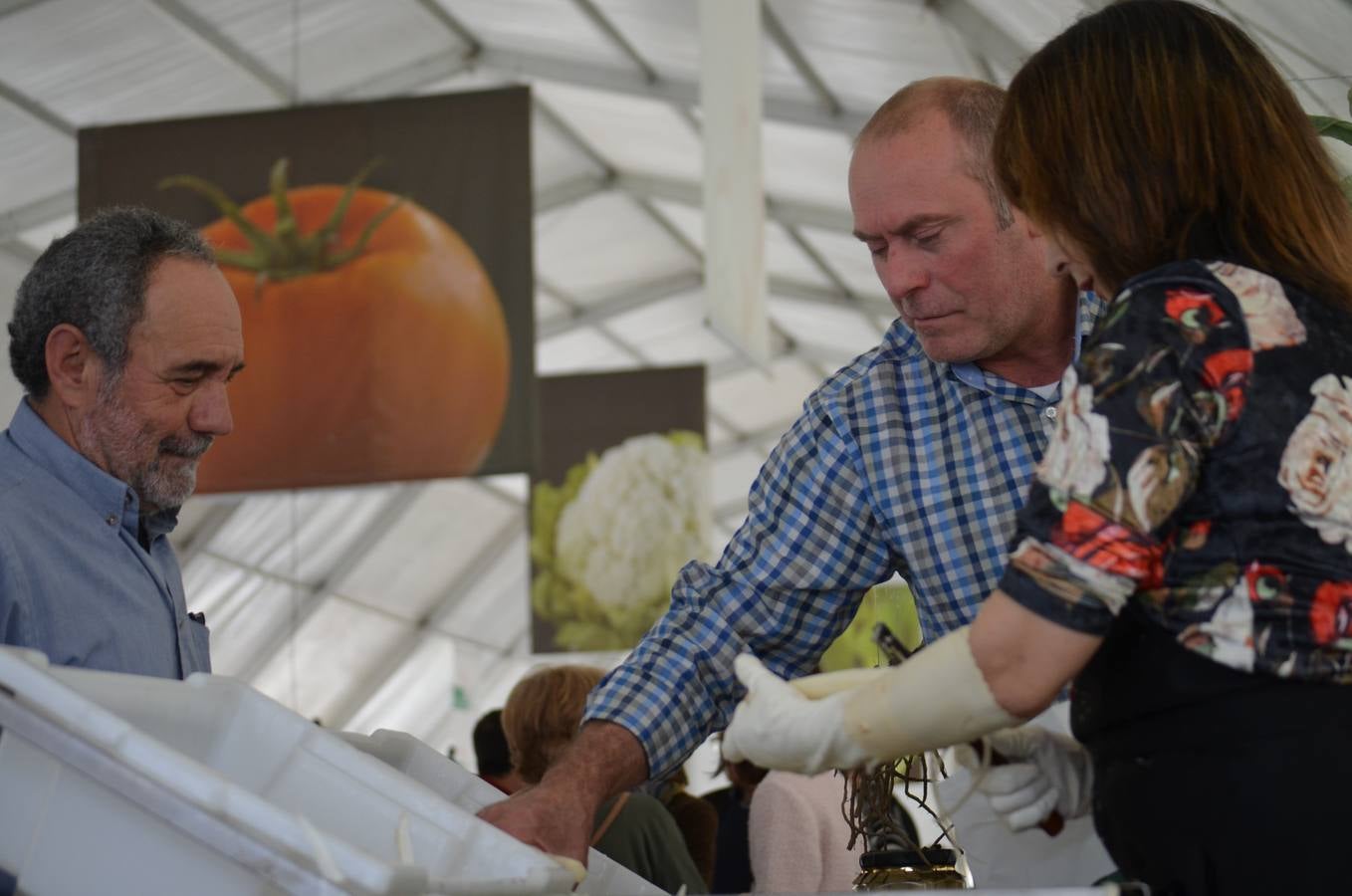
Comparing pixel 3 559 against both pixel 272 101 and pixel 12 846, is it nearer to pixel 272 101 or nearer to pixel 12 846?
pixel 12 846

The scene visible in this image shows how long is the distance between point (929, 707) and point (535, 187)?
10643 millimetres

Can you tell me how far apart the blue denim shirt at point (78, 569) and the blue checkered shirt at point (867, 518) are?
1.91 ft

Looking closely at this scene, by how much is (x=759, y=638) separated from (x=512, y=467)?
3.58m

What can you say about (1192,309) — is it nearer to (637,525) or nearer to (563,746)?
(563,746)

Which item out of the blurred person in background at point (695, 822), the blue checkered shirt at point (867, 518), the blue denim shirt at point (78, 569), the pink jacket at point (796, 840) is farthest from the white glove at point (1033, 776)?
the blurred person in background at point (695, 822)

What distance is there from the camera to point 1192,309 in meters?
1.11

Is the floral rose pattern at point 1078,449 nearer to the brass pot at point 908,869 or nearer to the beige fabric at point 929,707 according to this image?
the beige fabric at point 929,707

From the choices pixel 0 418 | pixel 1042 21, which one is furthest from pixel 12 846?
pixel 1042 21

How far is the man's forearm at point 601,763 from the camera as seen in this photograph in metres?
1.57

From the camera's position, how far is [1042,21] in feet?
17.5

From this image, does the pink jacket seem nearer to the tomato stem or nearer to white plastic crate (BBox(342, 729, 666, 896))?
white plastic crate (BBox(342, 729, 666, 896))

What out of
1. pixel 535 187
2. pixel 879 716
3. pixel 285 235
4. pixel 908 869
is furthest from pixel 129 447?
pixel 535 187

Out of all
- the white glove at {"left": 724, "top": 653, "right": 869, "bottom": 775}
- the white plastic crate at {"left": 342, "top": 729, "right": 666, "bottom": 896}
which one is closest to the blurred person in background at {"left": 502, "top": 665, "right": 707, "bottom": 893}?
the white plastic crate at {"left": 342, "top": 729, "right": 666, "bottom": 896}

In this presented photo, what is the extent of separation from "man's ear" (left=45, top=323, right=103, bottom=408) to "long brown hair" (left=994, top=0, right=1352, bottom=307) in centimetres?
119
